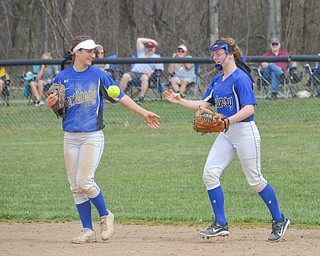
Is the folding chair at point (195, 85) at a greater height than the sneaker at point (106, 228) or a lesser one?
greater

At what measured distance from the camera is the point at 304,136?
1493 cm

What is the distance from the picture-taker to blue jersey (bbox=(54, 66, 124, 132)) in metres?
7.20

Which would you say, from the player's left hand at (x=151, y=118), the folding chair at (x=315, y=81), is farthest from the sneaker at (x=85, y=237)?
the folding chair at (x=315, y=81)

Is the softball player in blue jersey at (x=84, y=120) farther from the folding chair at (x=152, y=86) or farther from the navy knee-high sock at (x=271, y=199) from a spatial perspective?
the folding chair at (x=152, y=86)

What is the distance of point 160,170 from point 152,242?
177 inches

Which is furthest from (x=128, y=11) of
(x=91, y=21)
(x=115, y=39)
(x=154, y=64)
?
(x=154, y=64)

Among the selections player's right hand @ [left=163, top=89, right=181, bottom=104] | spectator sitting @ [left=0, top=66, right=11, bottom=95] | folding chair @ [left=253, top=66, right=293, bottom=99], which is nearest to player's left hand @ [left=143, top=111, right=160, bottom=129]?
player's right hand @ [left=163, top=89, right=181, bottom=104]

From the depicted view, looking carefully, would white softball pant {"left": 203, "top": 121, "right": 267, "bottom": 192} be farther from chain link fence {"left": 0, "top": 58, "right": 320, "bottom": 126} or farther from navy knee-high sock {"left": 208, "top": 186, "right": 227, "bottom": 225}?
chain link fence {"left": 0, "top": 58, "right": 320, "bottom": 126}

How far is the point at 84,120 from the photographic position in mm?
7191

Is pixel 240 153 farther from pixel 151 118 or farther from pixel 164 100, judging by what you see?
pixel 164 100

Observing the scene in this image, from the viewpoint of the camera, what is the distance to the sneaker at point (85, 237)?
23.9 ft

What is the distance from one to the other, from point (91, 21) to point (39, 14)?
2.41 meters

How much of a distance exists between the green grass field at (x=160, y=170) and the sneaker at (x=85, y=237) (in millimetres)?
1195

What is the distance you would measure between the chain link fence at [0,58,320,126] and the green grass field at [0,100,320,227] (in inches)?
1.0
